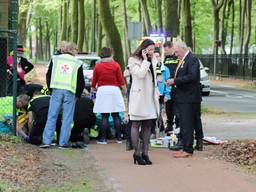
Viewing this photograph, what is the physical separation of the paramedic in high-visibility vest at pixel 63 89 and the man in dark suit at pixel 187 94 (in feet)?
6.10

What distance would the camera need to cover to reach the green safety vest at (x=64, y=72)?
416 inches

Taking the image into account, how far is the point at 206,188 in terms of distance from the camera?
7391 mm

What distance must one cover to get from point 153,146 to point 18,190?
440 centimetres

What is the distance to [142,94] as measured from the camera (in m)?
9.13

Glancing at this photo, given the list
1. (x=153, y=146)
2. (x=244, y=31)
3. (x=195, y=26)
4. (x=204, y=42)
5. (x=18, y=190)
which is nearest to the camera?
(x=18, y=190)

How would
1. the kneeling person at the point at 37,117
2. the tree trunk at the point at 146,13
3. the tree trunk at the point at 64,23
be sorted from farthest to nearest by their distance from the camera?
the tree trunk at the point at 64,23 < the tree trunk at the point at 146,13 < the kneeling person at the point at 37,117

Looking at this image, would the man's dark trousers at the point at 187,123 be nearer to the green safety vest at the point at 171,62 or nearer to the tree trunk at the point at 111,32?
the green safety vest at the point at 171,62

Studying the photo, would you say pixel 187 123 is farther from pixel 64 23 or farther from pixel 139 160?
pixel 64 23

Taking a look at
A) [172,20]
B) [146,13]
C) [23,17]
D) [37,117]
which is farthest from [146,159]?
[23,17]

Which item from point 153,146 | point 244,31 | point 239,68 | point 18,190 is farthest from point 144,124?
point 244,31

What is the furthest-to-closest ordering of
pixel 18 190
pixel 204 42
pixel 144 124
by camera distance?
1. pixel 204 42
2. pixel 144 124
3. pixel 18 190

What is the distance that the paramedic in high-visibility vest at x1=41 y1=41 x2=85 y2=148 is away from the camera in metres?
10.5

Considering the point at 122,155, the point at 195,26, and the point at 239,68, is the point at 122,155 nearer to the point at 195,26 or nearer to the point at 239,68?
the point at 239,68

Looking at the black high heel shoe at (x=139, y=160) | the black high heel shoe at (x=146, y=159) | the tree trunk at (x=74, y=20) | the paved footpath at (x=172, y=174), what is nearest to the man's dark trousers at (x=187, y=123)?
the paved footpath at (x=172, y=174)
